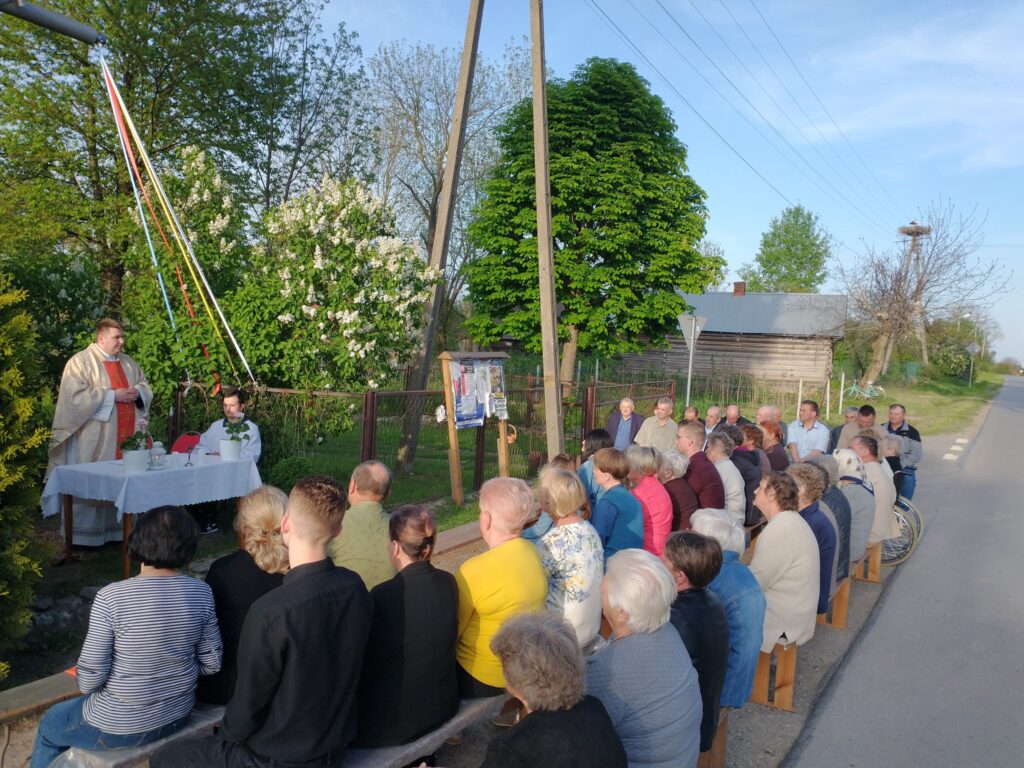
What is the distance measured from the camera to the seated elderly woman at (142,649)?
9.20ft

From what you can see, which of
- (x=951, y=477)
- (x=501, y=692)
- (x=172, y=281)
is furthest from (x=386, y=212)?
(x=951, y=477)

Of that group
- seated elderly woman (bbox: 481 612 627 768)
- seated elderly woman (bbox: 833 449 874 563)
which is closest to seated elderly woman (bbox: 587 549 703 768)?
seated elderly woman (bbox: 481 612 627 768)

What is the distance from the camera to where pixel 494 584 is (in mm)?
3393

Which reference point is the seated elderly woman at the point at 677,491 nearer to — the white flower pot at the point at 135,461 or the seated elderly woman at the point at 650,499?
the seated elderly woman at the point at 650,499

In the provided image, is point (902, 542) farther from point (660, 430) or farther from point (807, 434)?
point (660, 430)

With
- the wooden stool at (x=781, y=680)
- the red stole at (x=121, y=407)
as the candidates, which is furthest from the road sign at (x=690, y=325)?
the red stole at (x=121, y=407)

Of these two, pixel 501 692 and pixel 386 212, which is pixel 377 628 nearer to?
pixel 501 692

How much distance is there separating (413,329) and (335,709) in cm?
822

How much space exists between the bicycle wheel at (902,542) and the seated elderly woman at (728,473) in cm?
271

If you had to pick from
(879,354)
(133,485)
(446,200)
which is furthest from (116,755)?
(879,354)

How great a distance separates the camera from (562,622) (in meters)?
2.59

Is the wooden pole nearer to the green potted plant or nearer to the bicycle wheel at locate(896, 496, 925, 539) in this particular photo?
the green potted plant

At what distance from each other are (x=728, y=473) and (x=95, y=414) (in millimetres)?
5481

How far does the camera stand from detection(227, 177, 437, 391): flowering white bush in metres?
9.29
